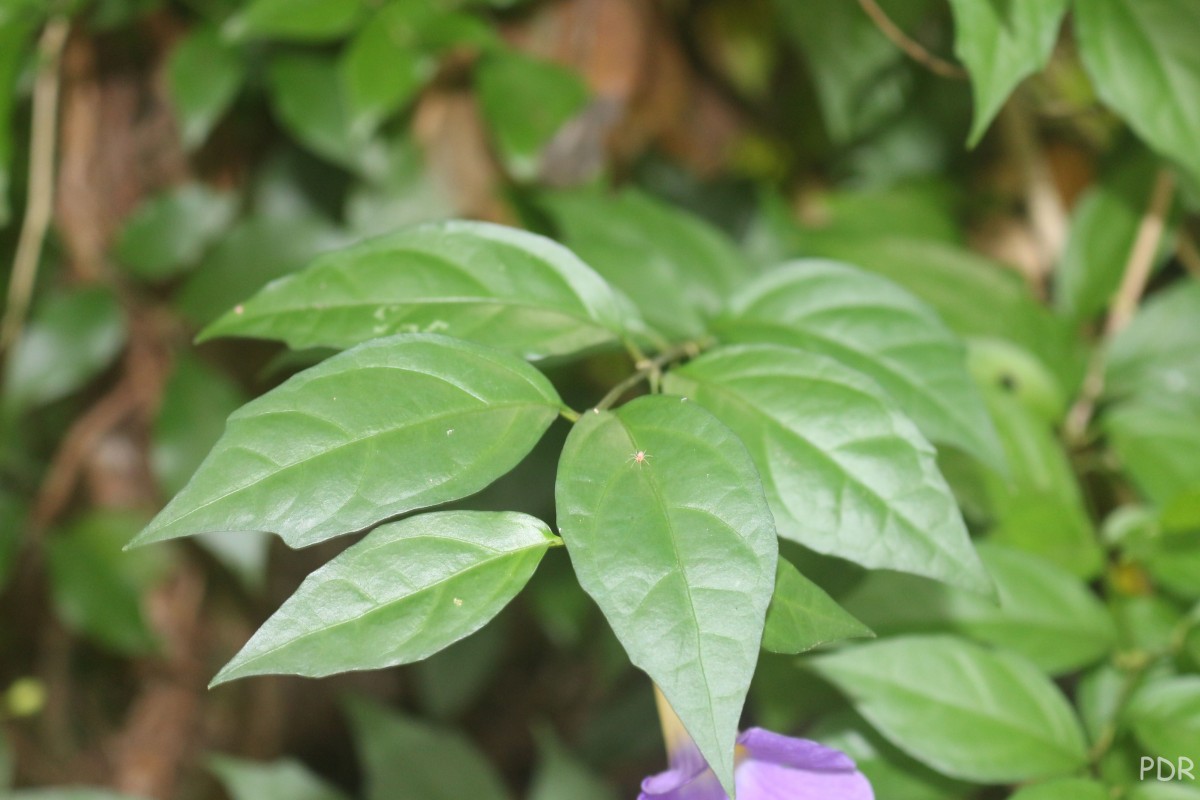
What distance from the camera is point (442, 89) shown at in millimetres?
1438

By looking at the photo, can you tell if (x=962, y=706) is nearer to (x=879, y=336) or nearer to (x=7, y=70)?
(x=879, y=336)

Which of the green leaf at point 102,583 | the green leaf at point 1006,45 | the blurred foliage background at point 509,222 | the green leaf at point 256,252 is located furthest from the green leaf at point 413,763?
the green leaf at point 1006,45

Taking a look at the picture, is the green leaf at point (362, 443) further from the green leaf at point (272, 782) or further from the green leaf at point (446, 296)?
the green leaf at point (272, 782)

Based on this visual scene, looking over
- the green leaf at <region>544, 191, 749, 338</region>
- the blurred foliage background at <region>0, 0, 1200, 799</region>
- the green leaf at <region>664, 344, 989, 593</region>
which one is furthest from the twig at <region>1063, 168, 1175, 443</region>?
the green leaf at <region>664, 344, 989, 593</region>

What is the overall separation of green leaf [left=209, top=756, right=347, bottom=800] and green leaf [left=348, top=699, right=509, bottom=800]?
6 cm

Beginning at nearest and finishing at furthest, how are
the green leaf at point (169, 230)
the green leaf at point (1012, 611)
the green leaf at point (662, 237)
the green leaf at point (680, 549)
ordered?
the green leaf at point (680, 549), the green leaf at point (1012, 611), the green leaf at point (662, 237), the green leaf at point (169, 230)

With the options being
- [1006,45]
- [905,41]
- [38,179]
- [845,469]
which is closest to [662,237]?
[905,41]

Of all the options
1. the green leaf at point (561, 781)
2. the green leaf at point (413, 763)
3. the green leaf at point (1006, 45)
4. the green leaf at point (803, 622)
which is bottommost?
the green leaf at point (561, 781)

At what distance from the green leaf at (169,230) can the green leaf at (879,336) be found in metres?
0.82

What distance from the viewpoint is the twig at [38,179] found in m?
1.17

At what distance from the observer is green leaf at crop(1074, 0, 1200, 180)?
2.89 ft

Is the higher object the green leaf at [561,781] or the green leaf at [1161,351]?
the green leaf at [1161,351]

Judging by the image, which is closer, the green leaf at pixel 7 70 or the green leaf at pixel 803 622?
the green leaf at pixel 803 622

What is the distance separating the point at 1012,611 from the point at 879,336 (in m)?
0.26
